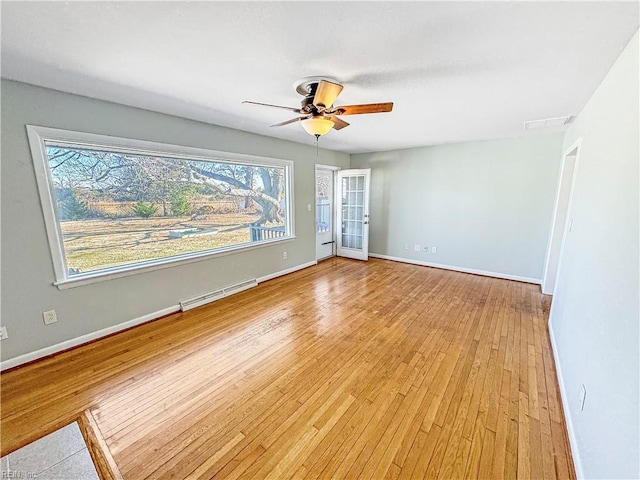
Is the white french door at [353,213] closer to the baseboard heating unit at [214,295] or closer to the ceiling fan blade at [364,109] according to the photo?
the baseboard heating unit at [214,295]

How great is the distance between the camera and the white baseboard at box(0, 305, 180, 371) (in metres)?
2.17

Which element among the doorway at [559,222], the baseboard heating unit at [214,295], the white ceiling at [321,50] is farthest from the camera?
the doorway at [559,222]

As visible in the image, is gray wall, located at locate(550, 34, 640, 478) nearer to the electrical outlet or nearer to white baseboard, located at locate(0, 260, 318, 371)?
white baseboard, located at locate(0, 260, 318, 371)

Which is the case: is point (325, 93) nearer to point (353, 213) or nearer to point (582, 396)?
point (582, 396)

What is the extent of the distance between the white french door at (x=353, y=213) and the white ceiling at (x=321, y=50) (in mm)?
2835

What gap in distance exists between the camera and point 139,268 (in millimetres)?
2803

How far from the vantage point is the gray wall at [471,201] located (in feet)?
13.0

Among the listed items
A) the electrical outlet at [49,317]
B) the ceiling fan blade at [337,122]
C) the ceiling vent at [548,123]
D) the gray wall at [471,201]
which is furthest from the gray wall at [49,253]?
the ceiling vent at [548,123]

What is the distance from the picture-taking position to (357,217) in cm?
560

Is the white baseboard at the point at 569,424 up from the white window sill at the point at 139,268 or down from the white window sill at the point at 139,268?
down

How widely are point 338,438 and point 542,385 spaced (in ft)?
5.46

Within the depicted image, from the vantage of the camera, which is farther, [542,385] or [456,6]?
[542,385]

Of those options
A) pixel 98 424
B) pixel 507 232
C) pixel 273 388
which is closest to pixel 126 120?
pixel 98 424

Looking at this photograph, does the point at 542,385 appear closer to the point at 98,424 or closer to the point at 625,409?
the point at 625,409
